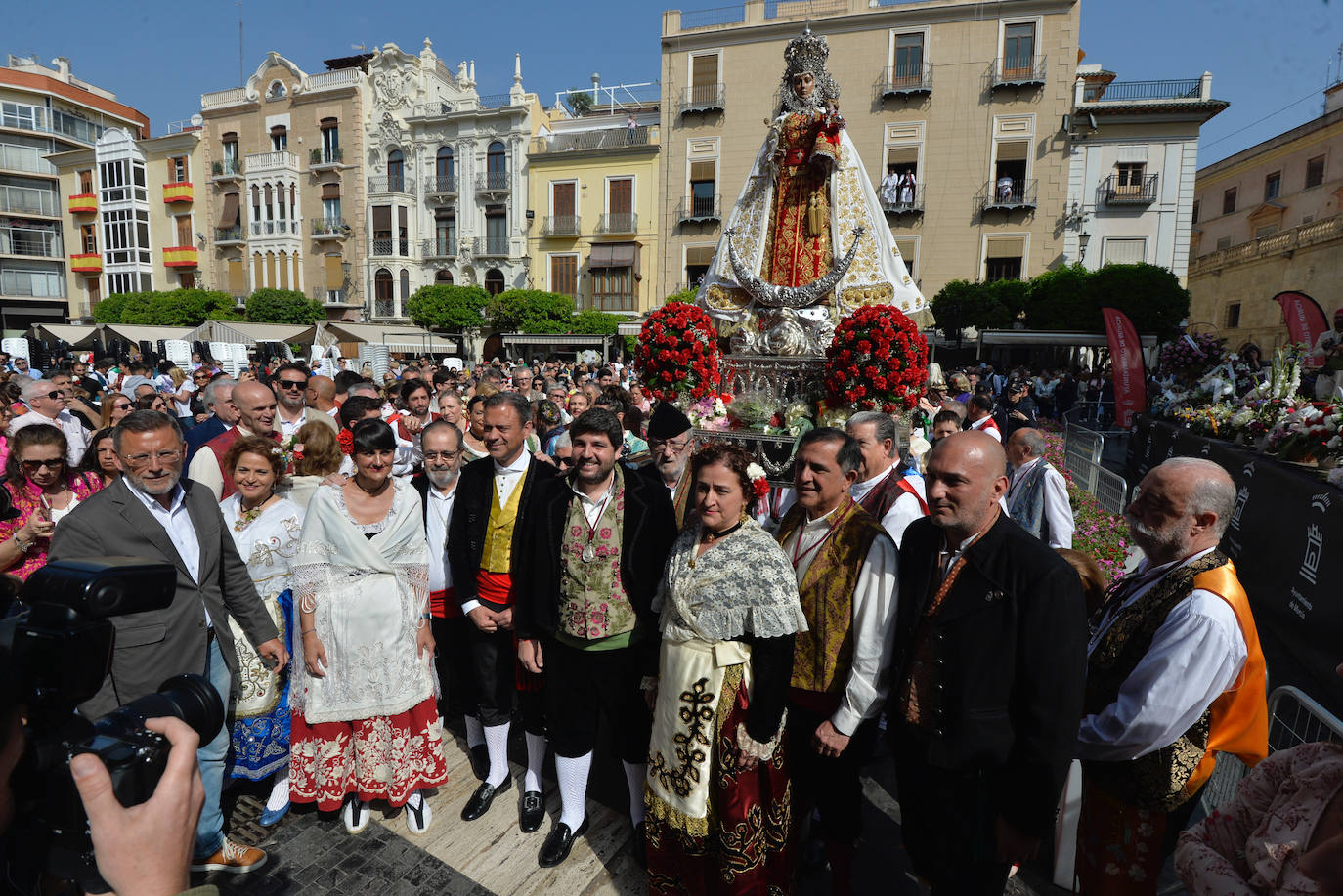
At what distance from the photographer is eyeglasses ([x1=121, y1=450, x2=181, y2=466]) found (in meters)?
2.78

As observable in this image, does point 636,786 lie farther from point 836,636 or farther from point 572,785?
point 836,636

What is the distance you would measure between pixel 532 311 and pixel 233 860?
28367mm

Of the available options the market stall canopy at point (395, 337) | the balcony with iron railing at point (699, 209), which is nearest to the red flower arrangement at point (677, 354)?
the market stall canopy at point (395, 337)

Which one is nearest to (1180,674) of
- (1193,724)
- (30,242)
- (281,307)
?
(1193,724)

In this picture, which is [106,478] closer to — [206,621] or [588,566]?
[206,621]

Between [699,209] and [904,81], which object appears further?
[699,209]

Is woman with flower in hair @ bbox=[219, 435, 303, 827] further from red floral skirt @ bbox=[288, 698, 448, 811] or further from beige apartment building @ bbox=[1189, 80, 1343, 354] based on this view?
beige apartment building @ bbox=[1189, 80, 1343, 354]

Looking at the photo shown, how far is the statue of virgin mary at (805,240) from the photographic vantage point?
20.6 ft

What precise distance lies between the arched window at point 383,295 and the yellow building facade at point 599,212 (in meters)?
8.26

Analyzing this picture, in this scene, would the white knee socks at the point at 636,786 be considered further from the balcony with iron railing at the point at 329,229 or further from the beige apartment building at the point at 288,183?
the balcony with iron railing at the point at 329,229

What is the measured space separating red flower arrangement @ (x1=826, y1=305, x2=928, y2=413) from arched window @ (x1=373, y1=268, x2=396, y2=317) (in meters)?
34.8

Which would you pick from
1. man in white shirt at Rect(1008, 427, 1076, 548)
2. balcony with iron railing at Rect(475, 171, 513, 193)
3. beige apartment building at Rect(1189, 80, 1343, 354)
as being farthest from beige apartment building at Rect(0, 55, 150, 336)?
beige apartment building at Rect(1189, 80, 1343, 354)

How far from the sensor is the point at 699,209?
30.7m

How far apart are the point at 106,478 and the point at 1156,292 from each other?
2666cm
